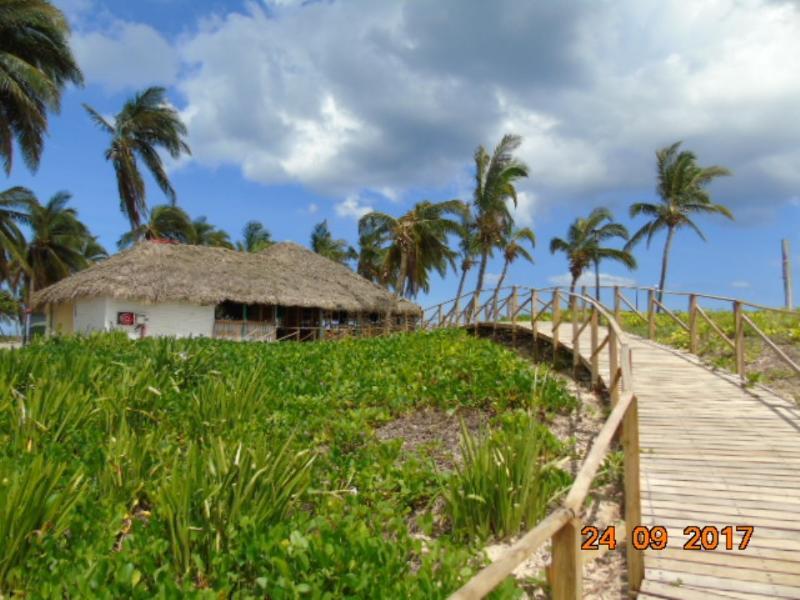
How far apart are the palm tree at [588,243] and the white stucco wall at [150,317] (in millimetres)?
21483

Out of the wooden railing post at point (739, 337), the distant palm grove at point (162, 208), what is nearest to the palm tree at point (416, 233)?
the distant palm grove at point (162, 208)

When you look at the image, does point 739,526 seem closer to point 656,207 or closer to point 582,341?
point 582,341

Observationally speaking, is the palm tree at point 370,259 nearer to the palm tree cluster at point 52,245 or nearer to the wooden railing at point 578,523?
the palm tree cluster at point 52,245

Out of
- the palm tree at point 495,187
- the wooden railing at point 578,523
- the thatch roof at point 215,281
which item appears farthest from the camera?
the palm tree at point 495,187

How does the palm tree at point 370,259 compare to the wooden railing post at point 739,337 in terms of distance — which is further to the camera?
the palm tree at point 370,259

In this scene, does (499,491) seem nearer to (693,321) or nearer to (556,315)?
(556,315)

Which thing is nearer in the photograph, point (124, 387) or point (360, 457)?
point (360, 457)

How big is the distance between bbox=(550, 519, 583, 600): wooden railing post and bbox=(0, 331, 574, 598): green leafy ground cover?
28.6 inches

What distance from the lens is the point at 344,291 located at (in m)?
25.0

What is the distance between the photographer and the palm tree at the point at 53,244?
2928 centimetres

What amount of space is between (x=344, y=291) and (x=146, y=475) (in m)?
20.7

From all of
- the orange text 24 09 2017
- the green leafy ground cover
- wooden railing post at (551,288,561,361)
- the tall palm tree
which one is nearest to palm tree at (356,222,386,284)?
the tall palm tree

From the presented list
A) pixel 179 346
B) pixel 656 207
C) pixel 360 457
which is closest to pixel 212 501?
pixel 360 457

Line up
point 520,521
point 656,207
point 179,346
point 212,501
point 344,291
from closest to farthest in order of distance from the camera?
point 212,501
point 520,521
point 179,346
point 344,291
point 656,207
